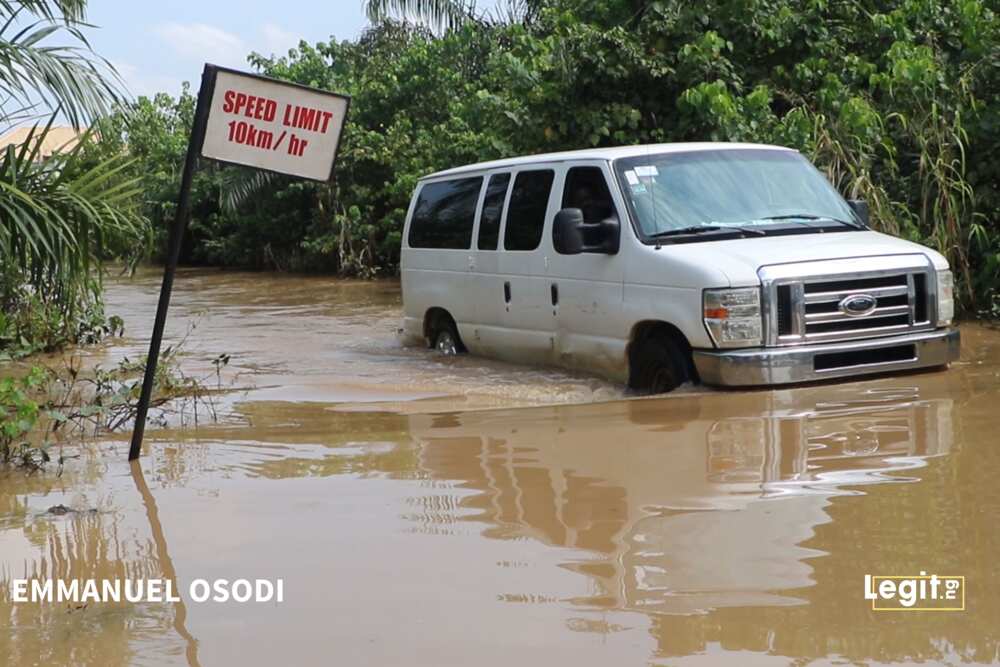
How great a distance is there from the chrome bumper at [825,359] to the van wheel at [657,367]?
265 millimetres

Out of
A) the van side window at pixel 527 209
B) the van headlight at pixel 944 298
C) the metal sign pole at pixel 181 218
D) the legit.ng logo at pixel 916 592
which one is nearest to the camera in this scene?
the legit.ng logo at pixel 916 592

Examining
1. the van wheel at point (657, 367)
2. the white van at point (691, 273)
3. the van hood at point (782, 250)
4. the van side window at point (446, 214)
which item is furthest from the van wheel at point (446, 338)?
the van hood at point (782, 250)

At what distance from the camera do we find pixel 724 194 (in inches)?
367

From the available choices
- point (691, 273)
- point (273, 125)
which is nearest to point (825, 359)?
point (691, 273)

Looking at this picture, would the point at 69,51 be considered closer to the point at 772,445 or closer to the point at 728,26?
the point at 772,445

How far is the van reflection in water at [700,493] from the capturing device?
443cm

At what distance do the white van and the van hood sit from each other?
0.02 m

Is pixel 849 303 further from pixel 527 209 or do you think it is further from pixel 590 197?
pixel 527 209

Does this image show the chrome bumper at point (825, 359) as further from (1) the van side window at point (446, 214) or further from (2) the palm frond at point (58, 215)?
(2) the palm frond at point (58, 215)

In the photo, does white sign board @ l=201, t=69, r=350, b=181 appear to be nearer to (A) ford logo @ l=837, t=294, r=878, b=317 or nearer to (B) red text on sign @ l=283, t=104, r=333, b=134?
(B) red text on sign @ l=283, t=104, r=333, b=134

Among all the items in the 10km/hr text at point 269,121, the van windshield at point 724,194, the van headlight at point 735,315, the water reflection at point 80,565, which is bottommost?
the water reflection at point 80,565

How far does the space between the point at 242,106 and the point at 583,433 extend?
2.51 meters

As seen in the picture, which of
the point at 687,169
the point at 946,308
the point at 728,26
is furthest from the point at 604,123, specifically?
the point at 946,308

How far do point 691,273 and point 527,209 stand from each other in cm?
229
